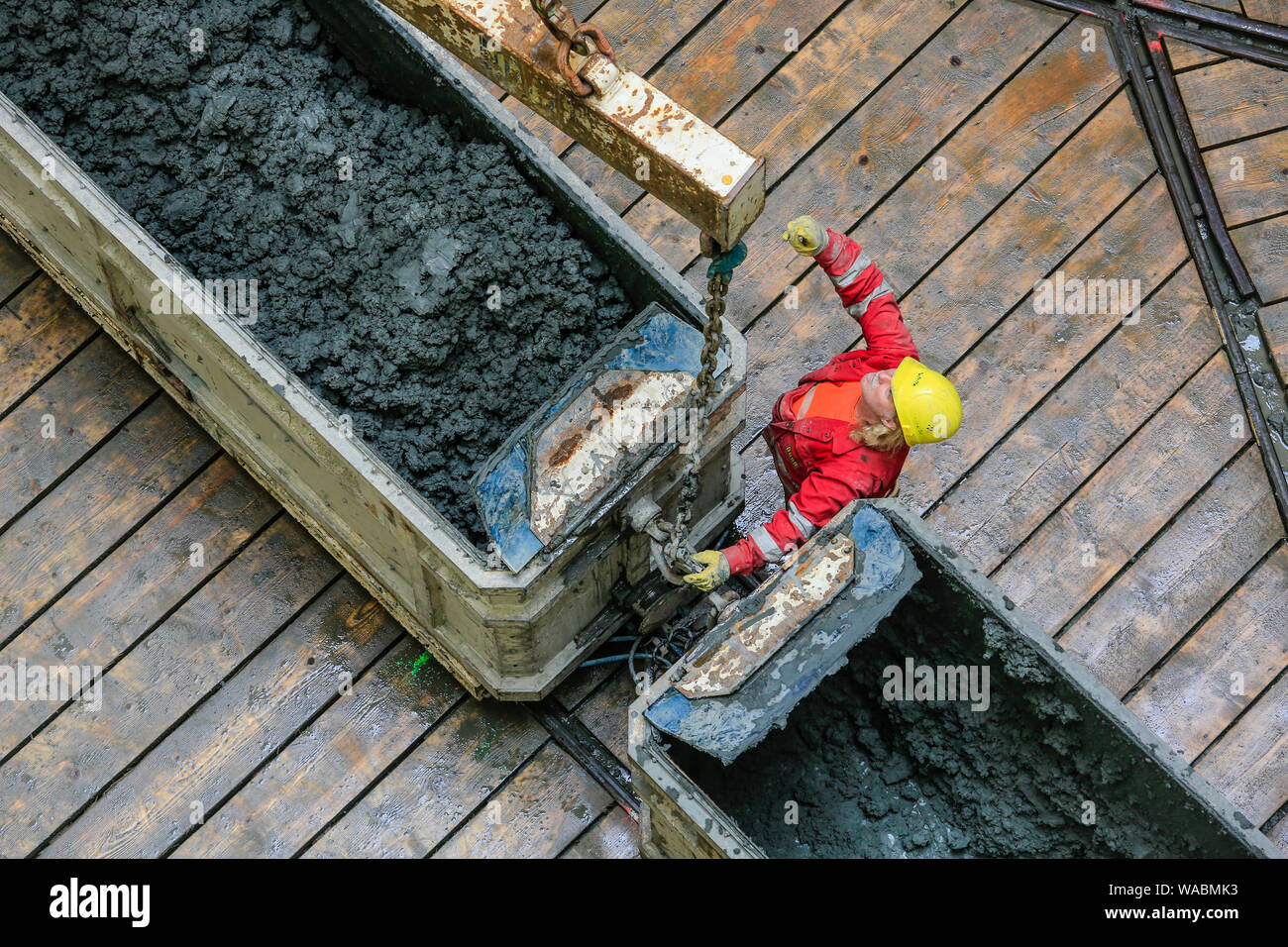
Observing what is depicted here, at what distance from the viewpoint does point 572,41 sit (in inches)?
112

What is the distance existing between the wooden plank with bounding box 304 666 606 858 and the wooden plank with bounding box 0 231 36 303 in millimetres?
1703

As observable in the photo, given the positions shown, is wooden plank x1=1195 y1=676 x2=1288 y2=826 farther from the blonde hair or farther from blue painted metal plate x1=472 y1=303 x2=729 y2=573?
blue painted metal plate x1=472 y1=303 x2=729 y2=573

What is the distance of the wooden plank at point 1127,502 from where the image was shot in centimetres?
432

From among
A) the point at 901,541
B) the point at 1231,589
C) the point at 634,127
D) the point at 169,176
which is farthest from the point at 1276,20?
the point at 169,176

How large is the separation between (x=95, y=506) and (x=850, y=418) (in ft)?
6.44

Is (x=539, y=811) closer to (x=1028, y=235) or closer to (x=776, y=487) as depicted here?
(x=776, y=487)

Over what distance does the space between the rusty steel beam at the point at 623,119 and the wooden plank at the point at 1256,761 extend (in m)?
2.09

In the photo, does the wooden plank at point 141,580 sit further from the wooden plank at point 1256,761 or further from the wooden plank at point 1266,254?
the wooden plank at point 1266,254

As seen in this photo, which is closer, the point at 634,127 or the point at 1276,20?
the point at 634,127

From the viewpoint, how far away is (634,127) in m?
2.87

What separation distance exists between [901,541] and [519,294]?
1085 millimetres

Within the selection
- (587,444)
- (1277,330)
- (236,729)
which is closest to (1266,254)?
(1277,330)
